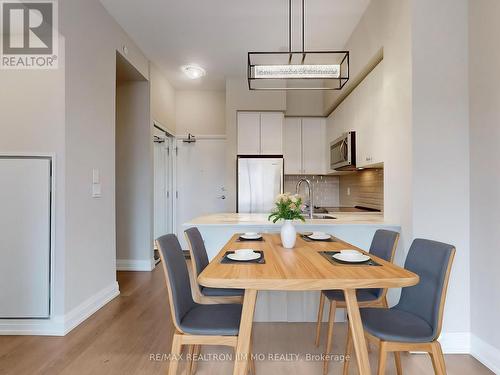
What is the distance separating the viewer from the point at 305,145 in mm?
4871

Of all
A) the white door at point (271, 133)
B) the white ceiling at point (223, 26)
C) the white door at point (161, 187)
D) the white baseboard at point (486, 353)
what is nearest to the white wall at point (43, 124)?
the white ceiling at point (223, 26)

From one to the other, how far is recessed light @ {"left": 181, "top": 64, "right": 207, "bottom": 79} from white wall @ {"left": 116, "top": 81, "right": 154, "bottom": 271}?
0.64 metres

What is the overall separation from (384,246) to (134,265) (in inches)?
133

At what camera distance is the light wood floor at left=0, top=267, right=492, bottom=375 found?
186 centimetres

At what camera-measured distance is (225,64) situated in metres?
4.14

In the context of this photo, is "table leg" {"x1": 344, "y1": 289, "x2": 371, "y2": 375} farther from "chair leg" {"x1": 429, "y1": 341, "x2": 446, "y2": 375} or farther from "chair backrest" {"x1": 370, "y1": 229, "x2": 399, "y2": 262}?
"chair backrest" {"x1": 370, "y1": 229, "x2": 399, "y2": 262}

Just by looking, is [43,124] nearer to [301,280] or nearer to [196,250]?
[196,250]

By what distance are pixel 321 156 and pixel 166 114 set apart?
2.64 m

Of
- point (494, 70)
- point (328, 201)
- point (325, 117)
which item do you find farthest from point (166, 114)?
point (494, 70)

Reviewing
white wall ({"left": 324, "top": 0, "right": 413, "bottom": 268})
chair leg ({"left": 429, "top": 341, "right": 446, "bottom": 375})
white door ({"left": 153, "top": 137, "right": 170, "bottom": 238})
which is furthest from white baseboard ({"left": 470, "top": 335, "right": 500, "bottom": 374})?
white door ({"left": 153, "top": 137, "right": 170, "bottom": 238})

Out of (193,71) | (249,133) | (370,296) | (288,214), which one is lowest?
(370,296)

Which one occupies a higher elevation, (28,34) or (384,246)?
(28,34)

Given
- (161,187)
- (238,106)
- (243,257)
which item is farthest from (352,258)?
(161,187)

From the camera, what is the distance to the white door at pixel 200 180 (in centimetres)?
533
